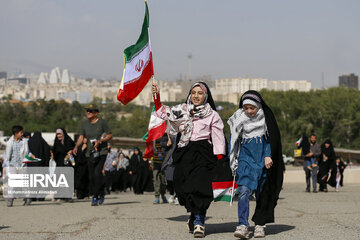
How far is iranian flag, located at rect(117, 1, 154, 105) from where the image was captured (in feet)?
36.6

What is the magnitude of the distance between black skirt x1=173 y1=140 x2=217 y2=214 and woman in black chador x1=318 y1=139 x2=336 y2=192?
14292 millimetres

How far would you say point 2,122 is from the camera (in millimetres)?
158625

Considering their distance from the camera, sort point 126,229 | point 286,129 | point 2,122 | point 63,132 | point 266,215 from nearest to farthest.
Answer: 1. point 266,215
2. point 126,229
3. point 63,132
4. point 286,129
5. point 2,122

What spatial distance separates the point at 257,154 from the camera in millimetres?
8789

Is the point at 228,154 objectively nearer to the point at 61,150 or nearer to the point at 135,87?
the point at 135,87

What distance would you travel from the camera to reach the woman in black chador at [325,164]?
2273cm

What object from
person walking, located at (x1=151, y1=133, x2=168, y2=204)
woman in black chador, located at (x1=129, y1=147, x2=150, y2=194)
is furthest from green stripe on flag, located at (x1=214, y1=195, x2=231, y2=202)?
woman in black chador, located at (x1=129, y1=147, x2=150, y2=194)

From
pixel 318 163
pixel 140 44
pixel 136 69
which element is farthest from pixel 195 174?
pixel 318 163

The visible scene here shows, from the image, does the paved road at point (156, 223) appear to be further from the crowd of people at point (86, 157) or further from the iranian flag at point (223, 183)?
the crowd of people at point (86, 157)

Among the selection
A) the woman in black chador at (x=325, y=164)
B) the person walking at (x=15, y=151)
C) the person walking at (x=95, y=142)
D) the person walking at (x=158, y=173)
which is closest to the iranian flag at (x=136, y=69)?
the person walking at (x=95, y=142)

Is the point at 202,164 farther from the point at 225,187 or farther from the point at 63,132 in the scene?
the point at 63,132

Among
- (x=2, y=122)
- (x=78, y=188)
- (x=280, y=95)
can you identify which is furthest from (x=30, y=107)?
(x=78, y=188)

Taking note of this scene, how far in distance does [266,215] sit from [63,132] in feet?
28.9

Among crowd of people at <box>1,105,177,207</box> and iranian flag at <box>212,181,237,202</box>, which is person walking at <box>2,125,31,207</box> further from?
iranian flag at <box>212,181,237,202</box>
